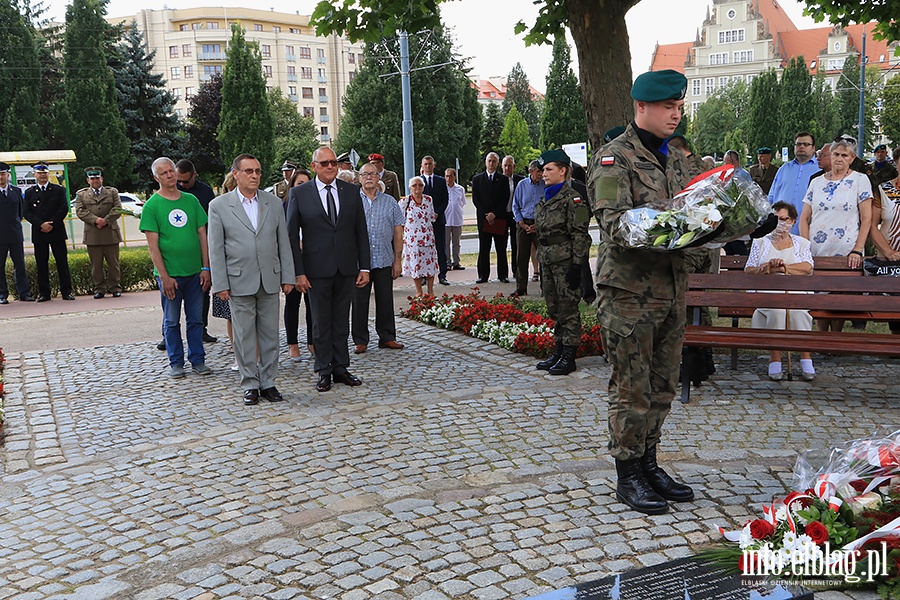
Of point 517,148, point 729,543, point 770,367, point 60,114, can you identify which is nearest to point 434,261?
point 770,367

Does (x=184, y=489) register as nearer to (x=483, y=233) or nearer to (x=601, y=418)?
(x=601, y=418)

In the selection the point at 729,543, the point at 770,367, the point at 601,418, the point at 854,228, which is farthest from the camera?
the point at 854,228

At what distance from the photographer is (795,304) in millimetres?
7113

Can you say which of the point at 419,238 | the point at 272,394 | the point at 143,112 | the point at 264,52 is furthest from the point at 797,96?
the point at 272,394

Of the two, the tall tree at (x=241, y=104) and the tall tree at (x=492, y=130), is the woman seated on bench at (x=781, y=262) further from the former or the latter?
the tall tree at (x=492, y=130)

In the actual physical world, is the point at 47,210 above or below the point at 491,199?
above

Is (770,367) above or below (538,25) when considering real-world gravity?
below

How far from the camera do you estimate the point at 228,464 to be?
597 centimetres

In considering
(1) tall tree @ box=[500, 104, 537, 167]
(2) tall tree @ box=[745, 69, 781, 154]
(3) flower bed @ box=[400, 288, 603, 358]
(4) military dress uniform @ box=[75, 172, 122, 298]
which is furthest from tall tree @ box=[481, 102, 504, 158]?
(3) flower bed @ box=[400, 288, 603, 358]

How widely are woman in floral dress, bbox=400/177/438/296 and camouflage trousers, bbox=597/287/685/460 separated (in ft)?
25.9

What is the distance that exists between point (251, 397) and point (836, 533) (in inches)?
199

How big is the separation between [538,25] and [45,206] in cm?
899

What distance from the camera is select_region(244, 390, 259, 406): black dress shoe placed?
7548 mm

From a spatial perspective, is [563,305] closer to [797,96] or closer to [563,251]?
[563,251]
